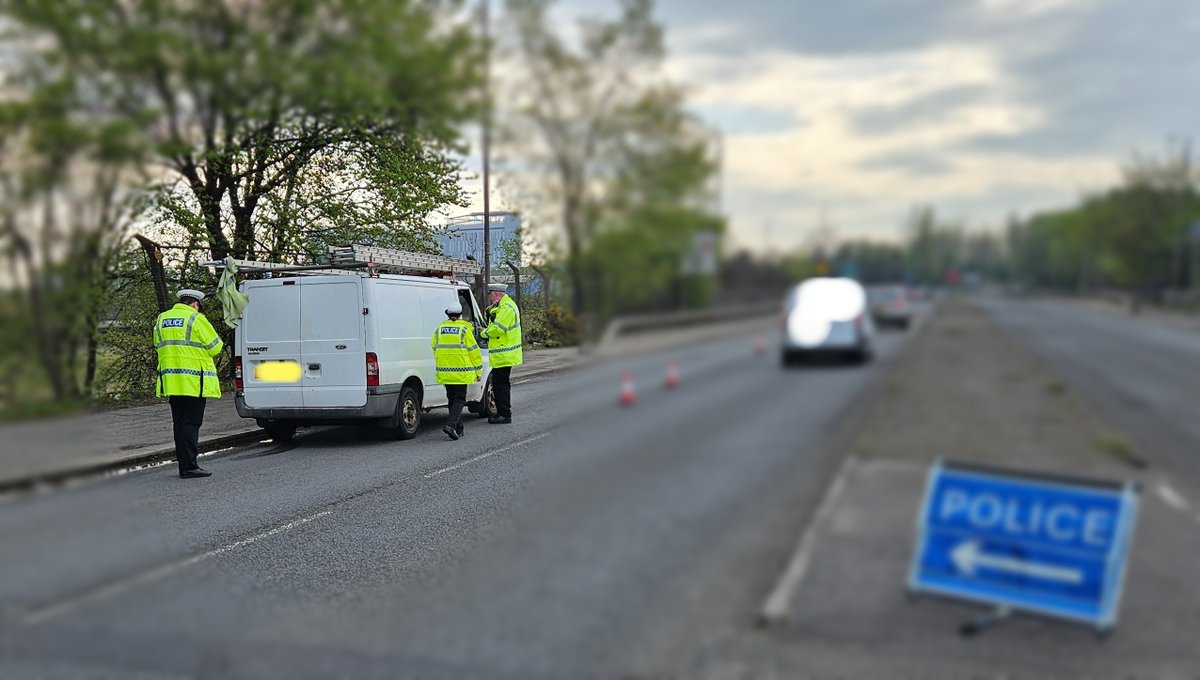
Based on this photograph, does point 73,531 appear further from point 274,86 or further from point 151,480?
point 274,86

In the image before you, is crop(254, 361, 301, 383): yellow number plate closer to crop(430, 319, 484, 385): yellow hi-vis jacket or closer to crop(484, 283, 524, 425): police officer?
crop(430, 319, 484, 385): yellow hi-vis jacket

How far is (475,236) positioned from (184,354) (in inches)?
21.6

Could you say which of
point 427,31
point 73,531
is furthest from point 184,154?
point 73,531

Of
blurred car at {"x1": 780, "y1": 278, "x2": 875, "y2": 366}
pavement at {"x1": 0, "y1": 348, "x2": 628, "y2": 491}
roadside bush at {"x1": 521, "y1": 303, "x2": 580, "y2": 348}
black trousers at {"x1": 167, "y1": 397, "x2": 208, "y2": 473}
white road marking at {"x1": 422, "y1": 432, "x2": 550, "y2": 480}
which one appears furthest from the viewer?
blurred car at {"x1": 780, "y1": 278, "x2": 875, "y2": 366}

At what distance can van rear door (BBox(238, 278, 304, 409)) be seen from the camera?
1.93 metres

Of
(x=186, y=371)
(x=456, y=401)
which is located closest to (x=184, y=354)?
(x=186, y=371)

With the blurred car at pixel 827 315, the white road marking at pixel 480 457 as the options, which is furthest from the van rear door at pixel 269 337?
the blurred car at pixel 827 315

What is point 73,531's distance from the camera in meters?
1.47

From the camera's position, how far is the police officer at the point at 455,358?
7.11 ft

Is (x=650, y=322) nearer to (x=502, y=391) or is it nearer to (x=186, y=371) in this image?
(x=502, y=391)

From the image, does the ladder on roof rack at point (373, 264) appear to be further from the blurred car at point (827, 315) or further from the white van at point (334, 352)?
the blurred car at point (827, 315)

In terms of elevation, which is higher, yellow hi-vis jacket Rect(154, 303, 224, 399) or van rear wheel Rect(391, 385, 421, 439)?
yellow hi-vis jacket Rect(154, 303, 224, 399)

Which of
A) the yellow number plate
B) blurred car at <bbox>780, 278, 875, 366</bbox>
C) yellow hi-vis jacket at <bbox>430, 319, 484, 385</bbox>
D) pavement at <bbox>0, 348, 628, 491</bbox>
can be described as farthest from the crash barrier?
blurred car at <bbox>780, 278, 875, 366</bbox>

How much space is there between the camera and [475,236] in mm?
2016
